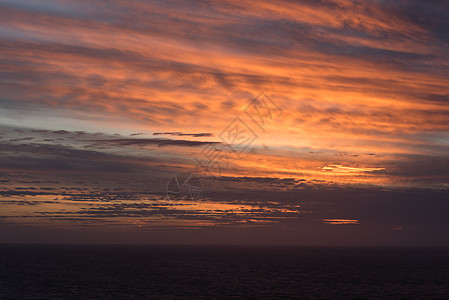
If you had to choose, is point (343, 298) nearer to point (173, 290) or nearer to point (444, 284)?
point (173, 290)

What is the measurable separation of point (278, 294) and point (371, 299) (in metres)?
21.3

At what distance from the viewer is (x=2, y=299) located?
334 feet

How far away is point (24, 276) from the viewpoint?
156 metres

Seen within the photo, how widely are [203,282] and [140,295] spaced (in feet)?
114

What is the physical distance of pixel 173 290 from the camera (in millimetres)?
119688

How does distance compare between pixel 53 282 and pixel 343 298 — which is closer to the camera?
pixel 343 298

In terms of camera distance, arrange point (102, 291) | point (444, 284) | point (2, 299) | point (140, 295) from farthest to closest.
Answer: point (444, 284) → point (102, 291) → point (140, 295) → point (2, 299)

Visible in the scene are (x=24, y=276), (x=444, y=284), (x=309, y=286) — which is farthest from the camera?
(x=24, y=276)

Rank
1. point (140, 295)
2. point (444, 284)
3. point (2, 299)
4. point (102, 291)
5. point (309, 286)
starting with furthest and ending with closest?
point (444, 284)
point (309, 286)
point (102, 291)
point (140, 295)
point (2, 299)

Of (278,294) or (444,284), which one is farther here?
(444,284)

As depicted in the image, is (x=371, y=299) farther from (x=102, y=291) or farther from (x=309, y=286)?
(x=102, y=291)

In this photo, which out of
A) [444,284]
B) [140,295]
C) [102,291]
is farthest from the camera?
[444,284]

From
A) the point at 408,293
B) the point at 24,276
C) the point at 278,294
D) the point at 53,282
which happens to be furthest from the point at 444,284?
the point at 24,276

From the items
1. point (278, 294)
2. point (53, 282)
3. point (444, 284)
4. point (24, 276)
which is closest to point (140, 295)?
point (278, 294)
